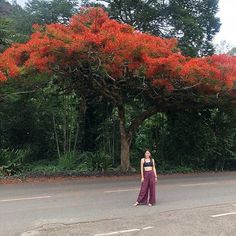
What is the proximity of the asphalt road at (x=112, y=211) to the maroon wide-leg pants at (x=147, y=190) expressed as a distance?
1.04 feet

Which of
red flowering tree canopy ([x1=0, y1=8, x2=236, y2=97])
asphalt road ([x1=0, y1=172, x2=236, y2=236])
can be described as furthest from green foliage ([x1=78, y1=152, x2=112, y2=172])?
asphalt road ([x1=0, y1=172, x2=236, y2=236])

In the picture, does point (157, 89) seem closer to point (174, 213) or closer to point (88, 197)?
point (88, 197)

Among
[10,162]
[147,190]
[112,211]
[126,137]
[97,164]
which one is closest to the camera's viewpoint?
[112,211]

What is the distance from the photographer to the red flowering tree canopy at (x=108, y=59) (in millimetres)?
18594

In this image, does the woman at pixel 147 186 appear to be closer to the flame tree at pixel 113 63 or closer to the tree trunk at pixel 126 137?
the flame tree at pixel 113 63

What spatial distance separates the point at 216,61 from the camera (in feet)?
71.1

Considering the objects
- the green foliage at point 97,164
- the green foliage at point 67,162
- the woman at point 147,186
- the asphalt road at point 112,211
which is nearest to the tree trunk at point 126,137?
the green foliage at point 97,164

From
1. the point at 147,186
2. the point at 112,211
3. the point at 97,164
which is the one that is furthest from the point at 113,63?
the point at 112,211

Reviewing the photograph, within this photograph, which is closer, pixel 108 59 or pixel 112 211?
pixel 112 211

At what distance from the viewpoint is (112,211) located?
1177 cm

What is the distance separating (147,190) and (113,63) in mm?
7418

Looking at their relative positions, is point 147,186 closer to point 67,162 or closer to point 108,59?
point 108,59

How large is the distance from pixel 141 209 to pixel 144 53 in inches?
331

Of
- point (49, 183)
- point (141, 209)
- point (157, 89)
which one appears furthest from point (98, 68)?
point (141, 209)
